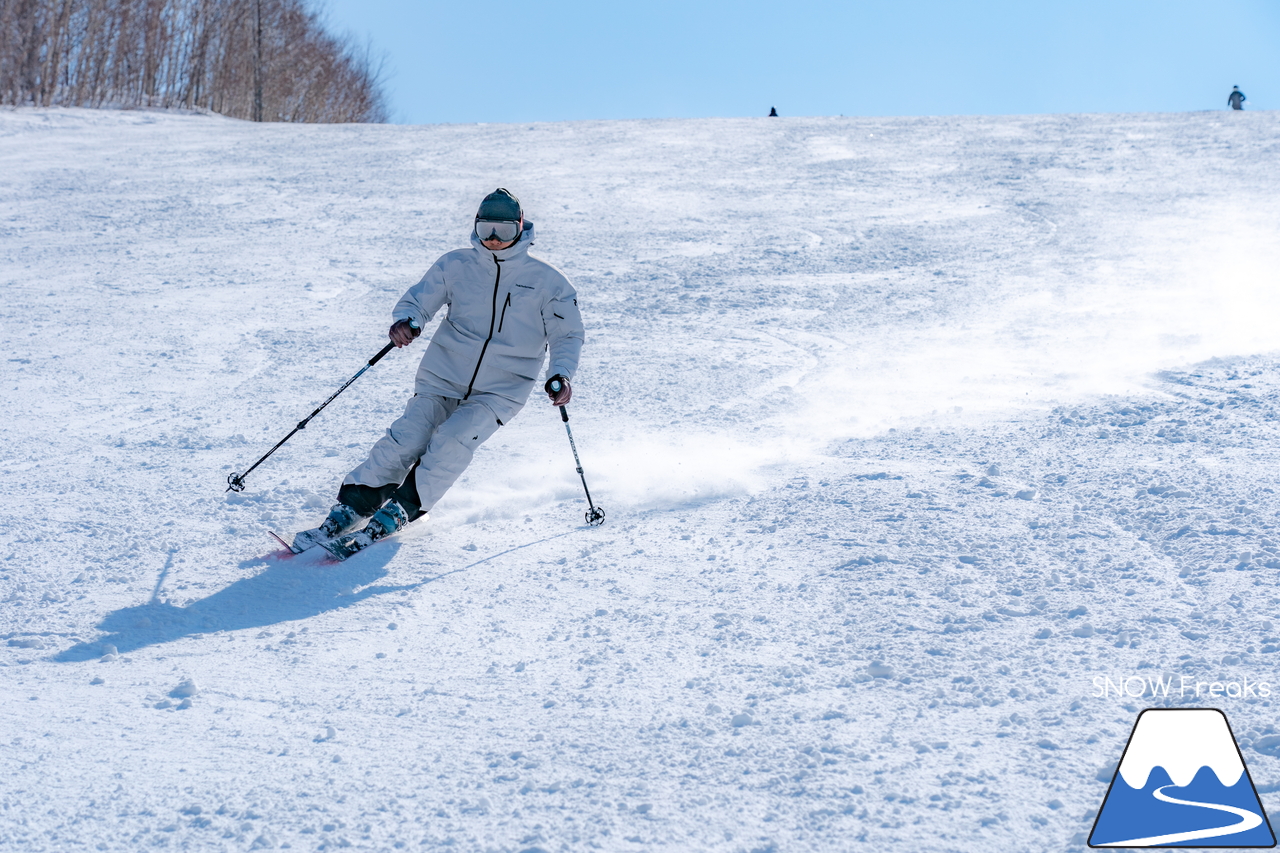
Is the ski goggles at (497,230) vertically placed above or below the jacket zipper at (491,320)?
above

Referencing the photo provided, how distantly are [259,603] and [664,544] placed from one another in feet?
4.76

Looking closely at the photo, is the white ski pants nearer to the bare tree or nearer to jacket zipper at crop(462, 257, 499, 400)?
jacket zipper at crop(462, 257, 499, 400)

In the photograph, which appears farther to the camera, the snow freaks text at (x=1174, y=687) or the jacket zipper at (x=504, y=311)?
the jacket zipper at (x=504, y=311)

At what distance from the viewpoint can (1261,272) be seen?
7352 millimetres

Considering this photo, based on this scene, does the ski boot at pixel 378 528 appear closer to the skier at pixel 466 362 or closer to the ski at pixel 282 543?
the skier at pixel 466 362

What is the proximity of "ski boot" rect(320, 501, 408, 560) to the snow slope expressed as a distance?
0.12 metres

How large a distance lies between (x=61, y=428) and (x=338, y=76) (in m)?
34.0

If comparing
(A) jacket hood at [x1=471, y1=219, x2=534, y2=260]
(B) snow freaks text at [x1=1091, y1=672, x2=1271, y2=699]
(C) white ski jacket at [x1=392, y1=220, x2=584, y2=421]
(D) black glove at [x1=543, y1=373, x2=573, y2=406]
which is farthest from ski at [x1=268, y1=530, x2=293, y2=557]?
(B) snow freaks text at [x1=1091, y1=672, x2=1271, y2=699]

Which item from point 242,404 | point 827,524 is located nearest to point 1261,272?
point 827,524

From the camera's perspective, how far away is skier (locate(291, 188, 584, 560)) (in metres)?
3.82

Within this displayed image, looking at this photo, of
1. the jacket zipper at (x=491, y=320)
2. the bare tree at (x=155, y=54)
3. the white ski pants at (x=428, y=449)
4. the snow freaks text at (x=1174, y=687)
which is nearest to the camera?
the snow freaks text at (x=1174, y=687)

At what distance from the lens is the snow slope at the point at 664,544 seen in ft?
7.57

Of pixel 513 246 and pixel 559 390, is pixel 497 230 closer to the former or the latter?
pixel 513 246

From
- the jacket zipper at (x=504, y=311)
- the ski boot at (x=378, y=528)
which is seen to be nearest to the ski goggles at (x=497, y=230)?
the jacket zipper at (x=504, y=311)
